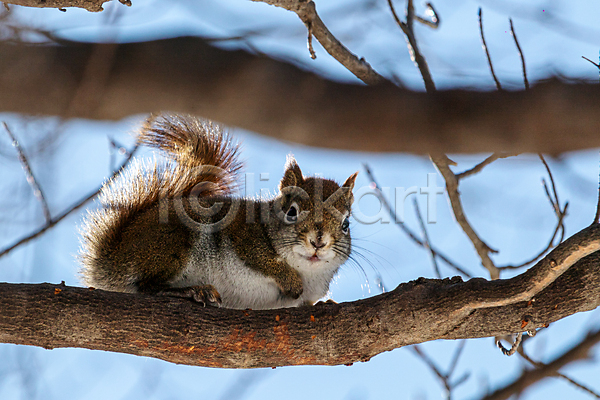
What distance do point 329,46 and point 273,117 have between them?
192 cm

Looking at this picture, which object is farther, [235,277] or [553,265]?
[235,277]

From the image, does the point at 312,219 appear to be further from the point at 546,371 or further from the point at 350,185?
the point at 546,371

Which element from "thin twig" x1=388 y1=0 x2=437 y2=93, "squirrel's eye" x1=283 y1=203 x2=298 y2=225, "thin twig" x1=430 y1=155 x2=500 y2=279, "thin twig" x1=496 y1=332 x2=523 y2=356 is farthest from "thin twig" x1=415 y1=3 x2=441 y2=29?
"thin twig" x1=496 y1=332 x2=523 y2=356

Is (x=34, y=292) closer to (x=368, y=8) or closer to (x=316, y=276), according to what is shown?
(x=316, y=276)

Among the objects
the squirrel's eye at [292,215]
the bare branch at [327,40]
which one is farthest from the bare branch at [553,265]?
the squirrel's eye at [292,215]

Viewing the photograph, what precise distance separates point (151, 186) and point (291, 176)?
2.71 feet

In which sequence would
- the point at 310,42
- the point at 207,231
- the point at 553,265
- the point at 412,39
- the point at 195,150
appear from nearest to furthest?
the point at 553,265, the point at 310,42, the point at 412,39, the point at 207,231, the point at 195,150

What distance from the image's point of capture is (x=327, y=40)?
272cm

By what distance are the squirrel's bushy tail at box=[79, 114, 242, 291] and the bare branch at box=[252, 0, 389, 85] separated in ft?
2.26

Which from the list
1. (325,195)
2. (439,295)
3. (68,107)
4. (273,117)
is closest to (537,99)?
(273,117)

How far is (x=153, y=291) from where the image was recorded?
290 cm

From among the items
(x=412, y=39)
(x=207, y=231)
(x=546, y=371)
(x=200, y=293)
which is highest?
(x=412, y=39)

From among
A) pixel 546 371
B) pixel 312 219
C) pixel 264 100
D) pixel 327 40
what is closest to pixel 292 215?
pixel 312 219

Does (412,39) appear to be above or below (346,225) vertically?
above
